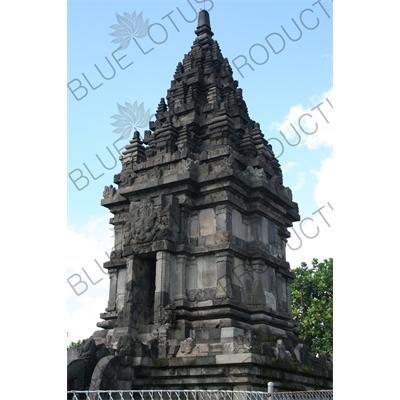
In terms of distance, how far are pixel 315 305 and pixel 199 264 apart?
73.9 feet

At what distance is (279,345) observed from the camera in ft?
46.5

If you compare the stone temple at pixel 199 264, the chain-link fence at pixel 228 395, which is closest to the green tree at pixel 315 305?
the stone temple at pixel 199 264

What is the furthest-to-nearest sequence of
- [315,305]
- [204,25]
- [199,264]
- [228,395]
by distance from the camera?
[315,305], [204,25], [199,264], [228,395]

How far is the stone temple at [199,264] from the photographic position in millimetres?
13000

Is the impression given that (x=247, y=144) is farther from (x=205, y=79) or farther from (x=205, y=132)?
(x=205, y=79)

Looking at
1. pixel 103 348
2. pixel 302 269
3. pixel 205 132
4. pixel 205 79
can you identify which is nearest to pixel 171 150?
pixel 205 132

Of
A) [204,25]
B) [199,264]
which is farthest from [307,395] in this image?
[204,25]

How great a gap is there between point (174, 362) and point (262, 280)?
15.2 ft

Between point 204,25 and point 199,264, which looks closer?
point 199,264

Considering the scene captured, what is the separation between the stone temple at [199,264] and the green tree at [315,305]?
17979mm

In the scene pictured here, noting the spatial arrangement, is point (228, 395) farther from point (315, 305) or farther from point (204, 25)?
point (315, 305)

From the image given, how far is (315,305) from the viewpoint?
119 feet

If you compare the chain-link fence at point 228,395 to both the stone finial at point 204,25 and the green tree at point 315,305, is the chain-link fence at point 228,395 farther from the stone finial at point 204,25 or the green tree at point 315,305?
the green tree at point 315,305

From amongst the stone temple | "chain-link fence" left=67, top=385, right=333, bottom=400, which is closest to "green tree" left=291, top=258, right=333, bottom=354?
the stone temple
